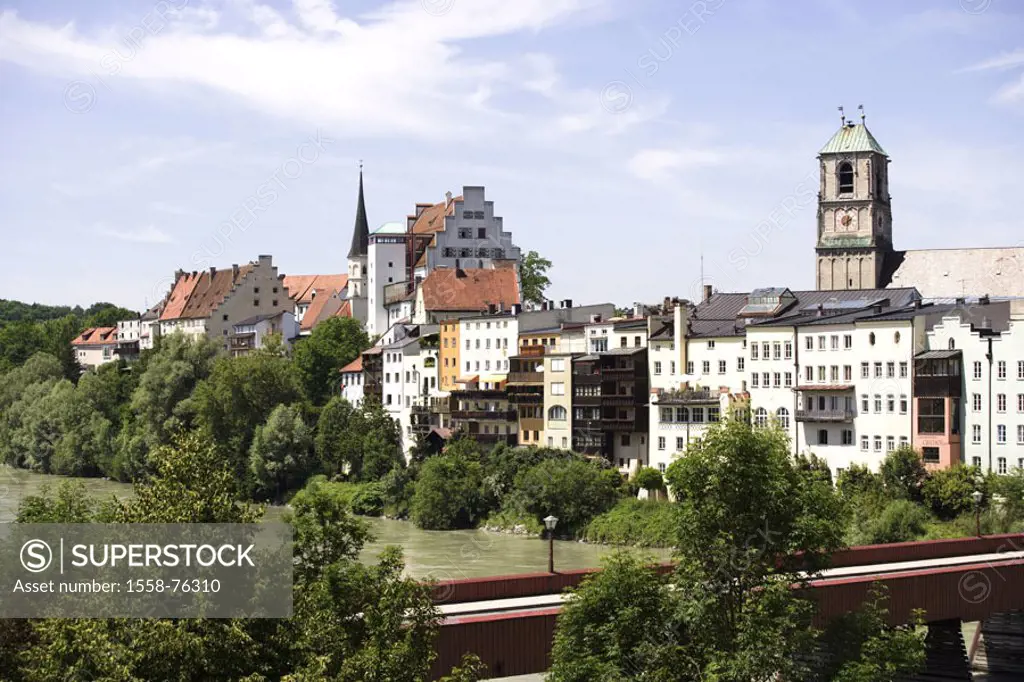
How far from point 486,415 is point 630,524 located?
1940 cm

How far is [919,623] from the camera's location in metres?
33.5

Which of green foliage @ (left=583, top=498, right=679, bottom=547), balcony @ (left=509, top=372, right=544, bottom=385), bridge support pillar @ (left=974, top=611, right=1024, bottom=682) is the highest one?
balcony @ (left=509, top=372, right=544, bottom=385)

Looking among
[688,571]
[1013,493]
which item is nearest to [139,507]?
[688,571]

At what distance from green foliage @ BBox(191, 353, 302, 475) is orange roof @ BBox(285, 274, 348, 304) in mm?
36303

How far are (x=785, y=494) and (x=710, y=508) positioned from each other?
58.9 inches

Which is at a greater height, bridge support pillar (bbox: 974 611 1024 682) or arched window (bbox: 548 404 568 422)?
arched window (bbox: 548 404 568 422)

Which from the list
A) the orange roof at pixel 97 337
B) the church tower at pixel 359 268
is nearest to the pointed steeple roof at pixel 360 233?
the church tower at pixel 359 268

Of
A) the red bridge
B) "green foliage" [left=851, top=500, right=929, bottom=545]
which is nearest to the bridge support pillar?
the red bridge

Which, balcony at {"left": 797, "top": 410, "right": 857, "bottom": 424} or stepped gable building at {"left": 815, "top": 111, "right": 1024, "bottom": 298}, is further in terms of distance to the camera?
stepped gable building at {"left": 815, "top": 111, "right": 1024, "bottom": 298}

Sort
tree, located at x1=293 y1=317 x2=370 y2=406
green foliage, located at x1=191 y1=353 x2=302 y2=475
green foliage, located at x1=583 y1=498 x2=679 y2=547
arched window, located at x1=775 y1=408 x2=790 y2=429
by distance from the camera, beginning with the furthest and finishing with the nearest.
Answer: tree, located at x1=293 y1=317 x2=370 y2=406 → green foliage, located at x1=191 y1=353 x2=302 y2=475 → arched window, located at x1=775 y1=408 x2=790 y2=429 → green foliage, located at x1=583 y1=498 x2=679 y2=547

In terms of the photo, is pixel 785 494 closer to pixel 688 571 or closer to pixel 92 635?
pixel 688 571

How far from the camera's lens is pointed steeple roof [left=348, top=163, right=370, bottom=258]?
12636cm

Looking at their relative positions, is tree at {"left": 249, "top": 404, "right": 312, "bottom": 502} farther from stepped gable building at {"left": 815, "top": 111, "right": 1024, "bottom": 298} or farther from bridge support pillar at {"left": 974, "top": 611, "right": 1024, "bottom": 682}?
bridge support pillar at {"left": 974, "top": 611, "right": 1024, "bottom": 682}

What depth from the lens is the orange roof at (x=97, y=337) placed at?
15150cm
